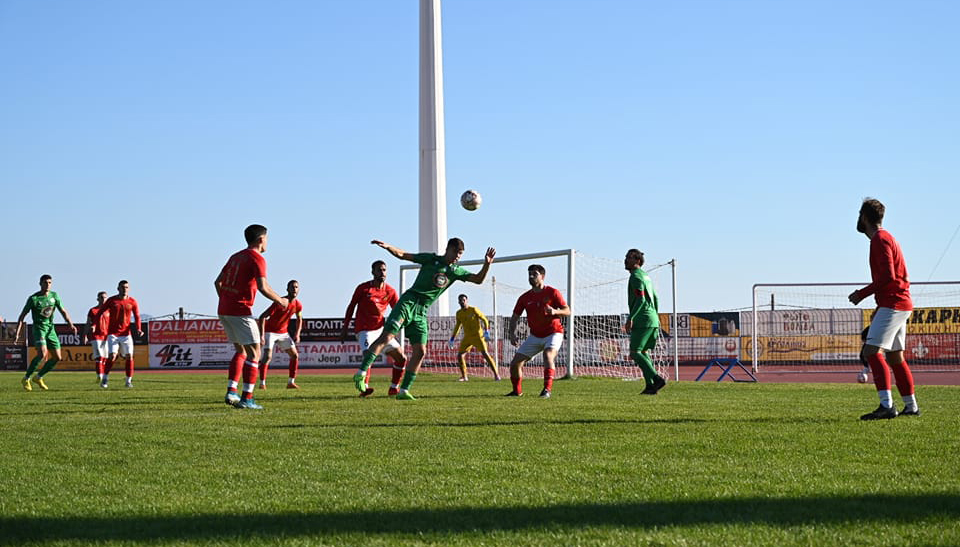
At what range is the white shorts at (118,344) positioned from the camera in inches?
784

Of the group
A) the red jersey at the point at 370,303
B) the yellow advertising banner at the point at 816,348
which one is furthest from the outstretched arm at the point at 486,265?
the yellow advertising banner at the point at 816,348

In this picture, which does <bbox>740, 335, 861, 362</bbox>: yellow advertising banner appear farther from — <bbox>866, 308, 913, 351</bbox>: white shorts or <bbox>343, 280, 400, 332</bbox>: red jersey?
<bbox>866, 308, 913, 351</bbox>: white shorts

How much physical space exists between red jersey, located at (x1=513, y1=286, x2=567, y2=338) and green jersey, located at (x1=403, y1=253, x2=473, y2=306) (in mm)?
1647

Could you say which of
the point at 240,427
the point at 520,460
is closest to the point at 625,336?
the point at 240,427

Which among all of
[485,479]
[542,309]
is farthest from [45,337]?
[485,479]

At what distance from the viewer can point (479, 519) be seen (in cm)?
435

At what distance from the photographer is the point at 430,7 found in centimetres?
3219

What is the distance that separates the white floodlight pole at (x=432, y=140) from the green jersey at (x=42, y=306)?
14875mm

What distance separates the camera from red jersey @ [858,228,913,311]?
29.6 feet

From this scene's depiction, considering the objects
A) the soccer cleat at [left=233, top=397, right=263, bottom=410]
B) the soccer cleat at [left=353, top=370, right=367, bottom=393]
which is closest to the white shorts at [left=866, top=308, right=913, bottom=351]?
the soccer cleat at [left=353, top=370, right=367, bottom=393]

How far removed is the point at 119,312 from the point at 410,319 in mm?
8926

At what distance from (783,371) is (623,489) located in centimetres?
2594

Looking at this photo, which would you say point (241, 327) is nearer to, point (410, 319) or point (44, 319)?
point (410, 319)

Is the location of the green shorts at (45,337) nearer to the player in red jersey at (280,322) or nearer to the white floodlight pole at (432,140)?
the player in red jersey at (280,322)
